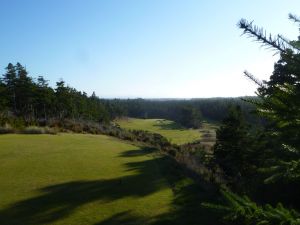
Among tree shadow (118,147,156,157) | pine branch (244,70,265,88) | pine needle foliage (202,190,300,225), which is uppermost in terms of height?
pine branch (244,70,265,88)

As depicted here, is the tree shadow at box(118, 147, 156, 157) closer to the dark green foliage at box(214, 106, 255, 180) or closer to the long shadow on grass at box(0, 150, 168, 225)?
the long shadow on grass at box(0, 150, 168, 225)

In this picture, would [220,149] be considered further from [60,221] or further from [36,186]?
[60,221]

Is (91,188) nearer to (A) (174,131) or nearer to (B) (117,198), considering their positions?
(B) (117,198)

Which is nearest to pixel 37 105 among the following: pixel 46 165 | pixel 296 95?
pixel 46 165

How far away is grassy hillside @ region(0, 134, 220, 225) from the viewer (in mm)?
11695

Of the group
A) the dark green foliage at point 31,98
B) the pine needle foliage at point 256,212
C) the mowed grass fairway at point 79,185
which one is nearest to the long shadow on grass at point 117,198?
the mowed grass fairway at point 79,185

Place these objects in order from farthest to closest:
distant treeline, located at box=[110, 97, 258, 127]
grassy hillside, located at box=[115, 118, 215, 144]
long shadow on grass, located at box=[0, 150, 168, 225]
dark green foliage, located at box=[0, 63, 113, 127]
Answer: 1. distant treeline, located at box=[110, 97, 258, 127]
2. grassy hillside, located at box=[115, 118, 215, 144]
3. dark green foliage, located at box=[0, 63, 113, 127]
4. long shadow on grass, located at box=[0, 150, 168, 225]

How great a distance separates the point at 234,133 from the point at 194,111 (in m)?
98.7

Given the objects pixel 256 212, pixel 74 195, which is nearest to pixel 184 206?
pixel 74 195

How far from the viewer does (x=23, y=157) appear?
61.4 feet

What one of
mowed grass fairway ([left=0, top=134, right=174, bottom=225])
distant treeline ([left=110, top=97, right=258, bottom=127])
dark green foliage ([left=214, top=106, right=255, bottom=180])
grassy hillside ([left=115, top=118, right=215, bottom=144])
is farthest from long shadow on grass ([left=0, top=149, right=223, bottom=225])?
distant treeline ([left=110, top=97, right=258, bottom=127])

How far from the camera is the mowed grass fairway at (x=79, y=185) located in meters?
11.7


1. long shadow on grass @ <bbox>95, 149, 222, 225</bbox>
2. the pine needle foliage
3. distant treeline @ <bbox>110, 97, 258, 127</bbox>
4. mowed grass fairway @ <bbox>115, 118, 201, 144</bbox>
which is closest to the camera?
the pine needle foliage

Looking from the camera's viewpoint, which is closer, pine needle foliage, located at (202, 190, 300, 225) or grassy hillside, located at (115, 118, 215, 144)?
pine needle foliage, located at (202, 190, 300, 225)
